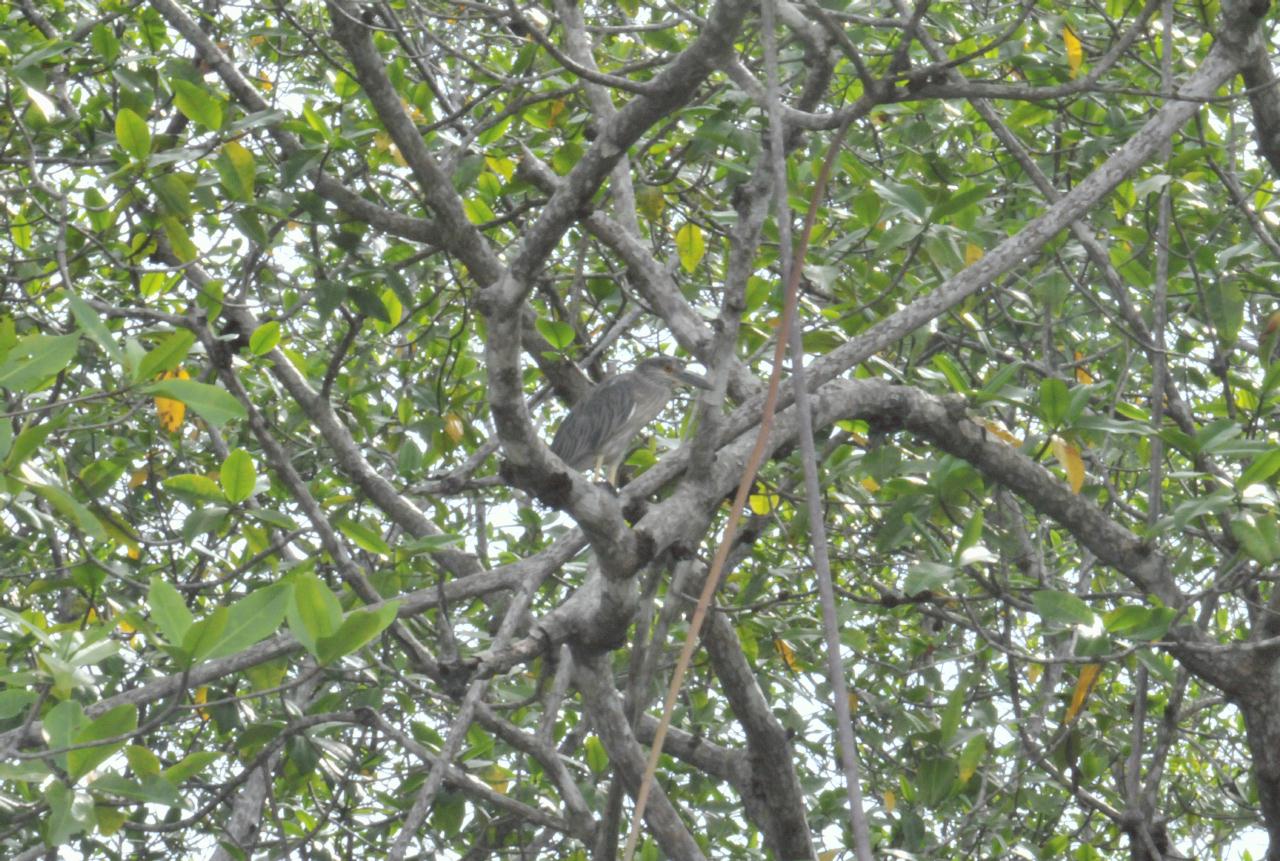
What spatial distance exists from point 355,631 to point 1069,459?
5.95 feet

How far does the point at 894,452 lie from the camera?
3.31 meters

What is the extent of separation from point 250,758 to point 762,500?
1.54m

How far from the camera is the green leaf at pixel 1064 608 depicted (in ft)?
8.87

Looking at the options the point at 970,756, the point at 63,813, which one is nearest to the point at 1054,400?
the point at 970,756

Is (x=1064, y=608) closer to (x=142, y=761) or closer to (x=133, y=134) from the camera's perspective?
(x=142, y=761)

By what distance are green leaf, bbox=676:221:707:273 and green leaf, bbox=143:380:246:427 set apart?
1823 millimetres

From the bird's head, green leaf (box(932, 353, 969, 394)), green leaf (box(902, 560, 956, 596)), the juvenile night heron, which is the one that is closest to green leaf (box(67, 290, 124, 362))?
green leaf (box(902, 560, 956, 596))

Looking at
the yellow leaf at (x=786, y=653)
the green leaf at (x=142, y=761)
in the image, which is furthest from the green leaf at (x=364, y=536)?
the yellow leaf at (x=786, y=653)

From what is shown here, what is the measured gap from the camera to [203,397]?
2086mm

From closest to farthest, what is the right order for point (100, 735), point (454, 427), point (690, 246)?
point (100, 735)
point (690, 246)
point (454, 427)

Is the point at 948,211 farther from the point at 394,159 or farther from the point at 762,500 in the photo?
the point at 394,159

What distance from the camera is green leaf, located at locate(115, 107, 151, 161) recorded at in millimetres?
2828

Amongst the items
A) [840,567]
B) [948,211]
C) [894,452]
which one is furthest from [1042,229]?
[840,567]

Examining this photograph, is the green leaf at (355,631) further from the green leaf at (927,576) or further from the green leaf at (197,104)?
the green leaf at (197,104)
